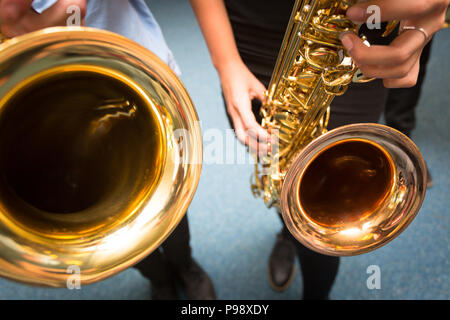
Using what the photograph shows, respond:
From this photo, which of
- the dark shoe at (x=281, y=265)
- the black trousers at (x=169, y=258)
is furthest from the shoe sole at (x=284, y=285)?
the black trousers at (x=169, y=258)

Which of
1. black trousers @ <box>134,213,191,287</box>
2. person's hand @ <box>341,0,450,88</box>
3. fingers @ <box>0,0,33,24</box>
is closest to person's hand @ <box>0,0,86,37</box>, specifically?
fingers @ <box>0,0,33,24</box>

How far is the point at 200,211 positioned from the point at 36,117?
0.98 metres

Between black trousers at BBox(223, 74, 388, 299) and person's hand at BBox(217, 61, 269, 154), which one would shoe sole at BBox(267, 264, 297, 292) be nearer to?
black trousers at BBox(223, 74, 388, 299)

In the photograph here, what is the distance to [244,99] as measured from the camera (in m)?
0.75

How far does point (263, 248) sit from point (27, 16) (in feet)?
3.81

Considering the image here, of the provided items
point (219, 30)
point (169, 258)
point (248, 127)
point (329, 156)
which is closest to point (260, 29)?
point (219, 30)

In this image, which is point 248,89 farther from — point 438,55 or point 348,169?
point 438,55

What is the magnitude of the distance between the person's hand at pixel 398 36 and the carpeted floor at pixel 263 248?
1.00 meters

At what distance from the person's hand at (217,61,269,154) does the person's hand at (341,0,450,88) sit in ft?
0.94

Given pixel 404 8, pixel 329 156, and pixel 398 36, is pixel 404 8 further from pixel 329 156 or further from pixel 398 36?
pixel 329 156

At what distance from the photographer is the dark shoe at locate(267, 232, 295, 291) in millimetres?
1243

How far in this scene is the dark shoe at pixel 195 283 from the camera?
1.21 m
